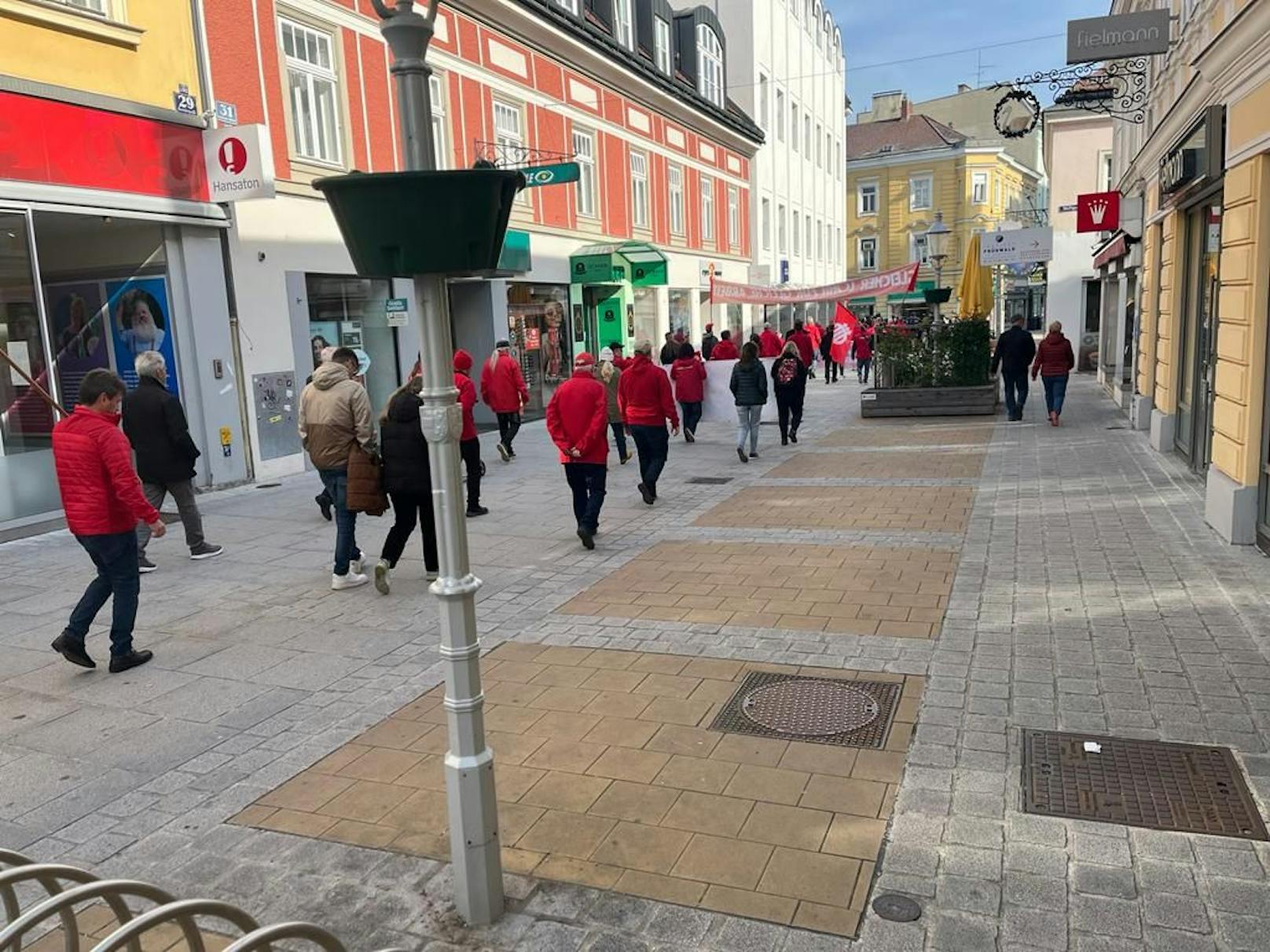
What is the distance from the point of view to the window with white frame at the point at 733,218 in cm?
3180

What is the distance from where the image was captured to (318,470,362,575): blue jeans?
771 centimetres

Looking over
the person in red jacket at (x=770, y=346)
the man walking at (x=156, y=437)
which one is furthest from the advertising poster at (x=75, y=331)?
the person in red jacket at (x=770, y=346)

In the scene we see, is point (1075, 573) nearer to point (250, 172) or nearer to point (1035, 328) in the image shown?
point (250, 172)

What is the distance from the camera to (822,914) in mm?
3299

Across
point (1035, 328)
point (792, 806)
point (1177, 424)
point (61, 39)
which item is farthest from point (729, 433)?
point (1035, 328)

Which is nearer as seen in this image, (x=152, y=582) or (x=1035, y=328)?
(x=152, y=582)

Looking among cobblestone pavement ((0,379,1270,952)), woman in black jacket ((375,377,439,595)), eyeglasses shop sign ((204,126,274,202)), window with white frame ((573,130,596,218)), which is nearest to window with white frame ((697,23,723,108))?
window with white frame ((573,130,596,218))

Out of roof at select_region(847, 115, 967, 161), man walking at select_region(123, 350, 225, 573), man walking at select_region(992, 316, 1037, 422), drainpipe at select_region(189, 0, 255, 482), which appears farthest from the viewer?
roof at select_region(847, 115, 967, 161)

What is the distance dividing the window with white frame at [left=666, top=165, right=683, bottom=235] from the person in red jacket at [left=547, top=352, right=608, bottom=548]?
18.9m

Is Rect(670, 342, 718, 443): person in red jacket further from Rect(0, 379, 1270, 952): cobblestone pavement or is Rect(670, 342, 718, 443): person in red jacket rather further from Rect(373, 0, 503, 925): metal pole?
Rect(373, 0, 503, 925): metal pole

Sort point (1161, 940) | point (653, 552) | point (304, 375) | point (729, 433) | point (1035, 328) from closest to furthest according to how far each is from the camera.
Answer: point (1161, 940) < point (653, 552) < point (304, 375) < point (729, 433) < point (1035, 328)

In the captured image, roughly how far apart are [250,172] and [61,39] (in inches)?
88.2

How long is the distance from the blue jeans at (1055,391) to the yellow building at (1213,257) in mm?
1302

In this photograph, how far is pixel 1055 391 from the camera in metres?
16.0
